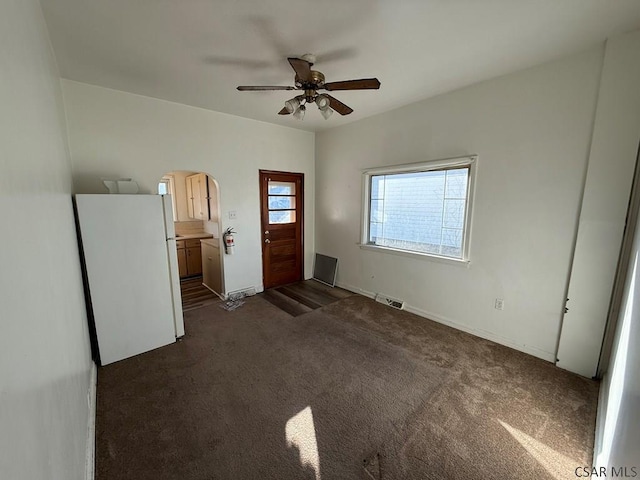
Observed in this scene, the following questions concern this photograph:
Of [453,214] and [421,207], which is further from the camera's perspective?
[421,207]

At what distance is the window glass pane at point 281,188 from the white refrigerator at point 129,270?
188 centimetres

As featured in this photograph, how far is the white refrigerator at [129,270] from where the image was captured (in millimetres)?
2385

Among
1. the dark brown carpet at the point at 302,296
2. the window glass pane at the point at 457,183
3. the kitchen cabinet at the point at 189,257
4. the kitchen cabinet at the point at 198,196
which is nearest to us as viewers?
the window glass pane at the point at 457,183

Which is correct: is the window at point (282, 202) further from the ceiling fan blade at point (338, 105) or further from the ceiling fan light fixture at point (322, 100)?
the ceiling fan light fixture at point (322, 100)

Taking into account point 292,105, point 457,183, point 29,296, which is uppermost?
point 292,105

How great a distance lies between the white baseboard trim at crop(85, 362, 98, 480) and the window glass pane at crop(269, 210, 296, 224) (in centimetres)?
294

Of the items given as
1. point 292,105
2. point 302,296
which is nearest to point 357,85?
point 292,105

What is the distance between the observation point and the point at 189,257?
5051 millimetres

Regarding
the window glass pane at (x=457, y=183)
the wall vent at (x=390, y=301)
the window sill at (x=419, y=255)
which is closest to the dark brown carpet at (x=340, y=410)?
the wall vent at (x=390, y=301)

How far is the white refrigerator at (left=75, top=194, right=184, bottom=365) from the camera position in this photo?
2.38 m

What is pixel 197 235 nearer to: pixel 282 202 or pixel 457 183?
pixel 282 202

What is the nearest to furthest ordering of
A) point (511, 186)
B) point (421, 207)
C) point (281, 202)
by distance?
1. point (511, 186)
2. point (421, 207)
3. point (281, 202)

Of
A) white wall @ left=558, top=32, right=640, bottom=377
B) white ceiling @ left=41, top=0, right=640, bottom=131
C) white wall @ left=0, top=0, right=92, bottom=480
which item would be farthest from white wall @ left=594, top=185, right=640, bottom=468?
white wall @ left=0, top=0, right=92, bottom=480

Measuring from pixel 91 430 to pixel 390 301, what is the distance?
334cm
